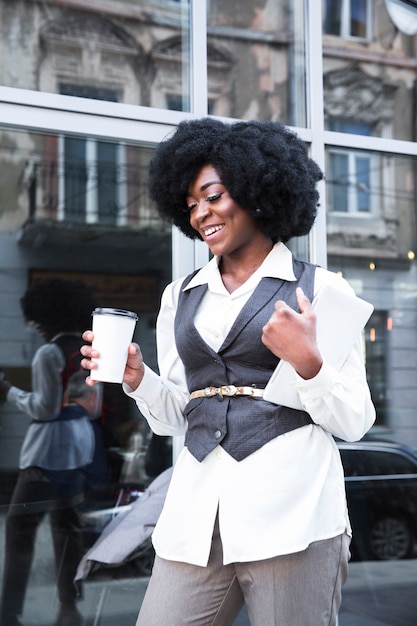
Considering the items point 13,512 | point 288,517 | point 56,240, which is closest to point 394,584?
point 13,512

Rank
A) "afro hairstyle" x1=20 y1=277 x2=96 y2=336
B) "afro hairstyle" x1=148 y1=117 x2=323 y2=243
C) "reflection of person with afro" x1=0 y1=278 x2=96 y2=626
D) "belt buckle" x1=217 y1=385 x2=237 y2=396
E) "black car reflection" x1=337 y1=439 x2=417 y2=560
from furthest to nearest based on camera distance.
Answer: "afro hairstyle" x1=20 y1=277 x2=96 y2=336
"black car reflection" x1=337 y1=439 x2=417 y2=560
"reflection of person with afro" x1=0 y1=278 x2=96 y2=626
"afro hairstyle" x1=148 y1=117 x2=323 y2=243
"belt buckle" x1=217 y1=385 x2=237 y2=396


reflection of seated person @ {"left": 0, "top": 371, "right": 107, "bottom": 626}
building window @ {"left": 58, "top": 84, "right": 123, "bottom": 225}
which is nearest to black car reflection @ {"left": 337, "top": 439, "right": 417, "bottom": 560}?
reflection of seated person @ {"left": 0, "top": 371, "right": 107, "bottom": 626}

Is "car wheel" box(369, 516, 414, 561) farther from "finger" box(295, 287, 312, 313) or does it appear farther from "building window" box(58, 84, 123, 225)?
"building window" box(58, 84, 123, 225)

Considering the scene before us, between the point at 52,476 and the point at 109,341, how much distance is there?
3470mm

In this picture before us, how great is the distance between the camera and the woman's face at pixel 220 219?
2010 mm

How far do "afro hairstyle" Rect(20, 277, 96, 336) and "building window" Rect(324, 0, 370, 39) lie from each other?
3.01m

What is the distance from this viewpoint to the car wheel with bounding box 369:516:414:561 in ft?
14.6

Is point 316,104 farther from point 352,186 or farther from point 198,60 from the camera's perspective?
point 352,186

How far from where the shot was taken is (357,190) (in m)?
6.96

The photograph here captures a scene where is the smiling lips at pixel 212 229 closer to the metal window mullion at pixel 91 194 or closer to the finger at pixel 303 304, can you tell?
the finger at pixel 303 304

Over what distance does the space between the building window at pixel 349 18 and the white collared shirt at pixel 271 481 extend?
3489 mm

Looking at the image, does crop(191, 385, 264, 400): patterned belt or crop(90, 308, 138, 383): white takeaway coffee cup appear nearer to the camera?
crop(90, 308, 138, 383): white takeaway coffee cup

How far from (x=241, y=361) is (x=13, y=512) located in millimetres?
3099

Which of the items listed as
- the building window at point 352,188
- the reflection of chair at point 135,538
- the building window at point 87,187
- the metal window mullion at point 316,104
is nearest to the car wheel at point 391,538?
the reflection of chair at point 135,538
